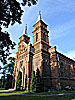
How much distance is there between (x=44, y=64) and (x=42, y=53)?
3.27 metres

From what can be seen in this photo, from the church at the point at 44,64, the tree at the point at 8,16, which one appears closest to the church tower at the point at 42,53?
the church at the point at 44,64

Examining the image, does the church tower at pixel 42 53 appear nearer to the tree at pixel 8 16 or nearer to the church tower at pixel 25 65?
the church tower at pixel 25 65

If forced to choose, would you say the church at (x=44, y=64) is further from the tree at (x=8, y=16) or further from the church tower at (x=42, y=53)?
the tree at (x=8, y=16)

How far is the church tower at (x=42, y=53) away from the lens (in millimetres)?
23427

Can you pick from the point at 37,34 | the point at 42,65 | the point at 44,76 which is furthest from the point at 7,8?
the point at 37,34

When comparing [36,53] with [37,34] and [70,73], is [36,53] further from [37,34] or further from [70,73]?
[70,73]

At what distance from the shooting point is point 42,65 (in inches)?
934

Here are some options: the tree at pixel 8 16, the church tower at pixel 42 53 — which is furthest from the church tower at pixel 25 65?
the tree at pixel 8 16

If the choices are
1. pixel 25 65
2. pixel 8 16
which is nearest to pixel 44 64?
pixel 25 65

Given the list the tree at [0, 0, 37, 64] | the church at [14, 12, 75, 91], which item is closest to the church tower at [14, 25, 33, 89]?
the church at [14, 12, 75, 91]

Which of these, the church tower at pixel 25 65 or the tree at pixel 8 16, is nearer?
the tree at pixel 8 16

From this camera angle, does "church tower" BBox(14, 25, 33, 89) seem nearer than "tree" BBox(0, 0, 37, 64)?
No

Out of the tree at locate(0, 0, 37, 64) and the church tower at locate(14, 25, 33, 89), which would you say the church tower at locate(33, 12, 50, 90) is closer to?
the church tower at locate(14, 25, 33, 89)

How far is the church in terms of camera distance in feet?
77.2
